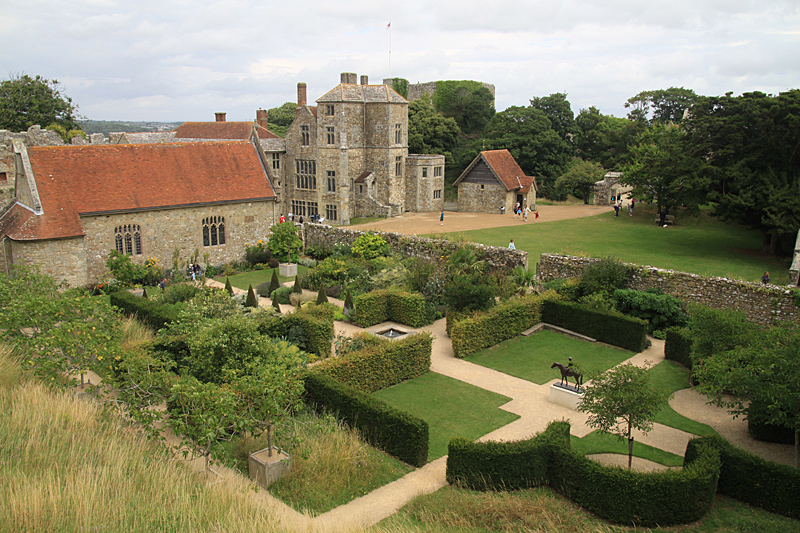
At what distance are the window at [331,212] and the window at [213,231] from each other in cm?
1790

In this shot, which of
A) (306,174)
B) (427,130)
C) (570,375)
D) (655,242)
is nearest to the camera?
(570,375)

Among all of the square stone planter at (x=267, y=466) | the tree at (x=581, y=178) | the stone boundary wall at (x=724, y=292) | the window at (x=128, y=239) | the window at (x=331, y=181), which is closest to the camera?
the square stone planter at (x=267, y=466)

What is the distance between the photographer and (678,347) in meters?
19.4

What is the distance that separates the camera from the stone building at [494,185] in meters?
50.4

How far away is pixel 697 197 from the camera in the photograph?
33.1 m

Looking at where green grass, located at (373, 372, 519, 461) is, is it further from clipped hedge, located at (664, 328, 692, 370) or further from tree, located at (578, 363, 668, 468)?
clipped hedge, located at (664, 328, 692, 370)

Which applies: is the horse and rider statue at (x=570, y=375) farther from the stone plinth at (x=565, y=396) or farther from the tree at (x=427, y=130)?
the tree at (x=427, y=130)

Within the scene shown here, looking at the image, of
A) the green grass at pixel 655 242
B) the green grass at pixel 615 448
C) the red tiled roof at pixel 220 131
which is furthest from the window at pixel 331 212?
the green grass at pixel 615 448

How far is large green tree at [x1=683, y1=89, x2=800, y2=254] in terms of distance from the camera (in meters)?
30.0

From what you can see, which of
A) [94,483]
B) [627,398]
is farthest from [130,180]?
[627,398]

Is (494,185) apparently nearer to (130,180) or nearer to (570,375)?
(130,180)

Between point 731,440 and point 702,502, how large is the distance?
411 cm

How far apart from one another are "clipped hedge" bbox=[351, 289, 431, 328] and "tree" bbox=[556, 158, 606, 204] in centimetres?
3673

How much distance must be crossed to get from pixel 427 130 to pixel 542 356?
145 ft
